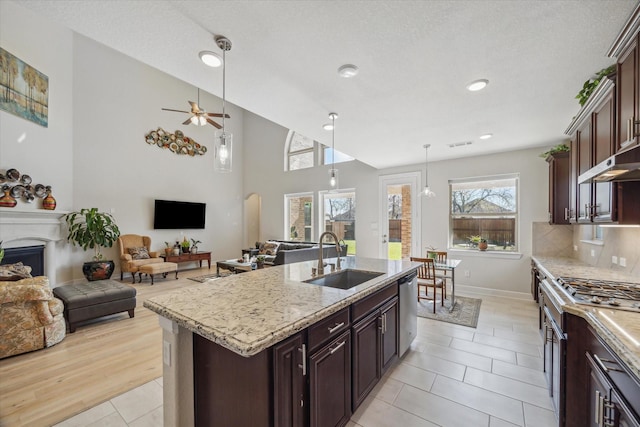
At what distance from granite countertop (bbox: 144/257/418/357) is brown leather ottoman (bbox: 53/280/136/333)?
2.48 metres

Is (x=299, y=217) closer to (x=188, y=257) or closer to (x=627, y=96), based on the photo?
(x=188, y=257)

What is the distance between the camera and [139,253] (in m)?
5.88

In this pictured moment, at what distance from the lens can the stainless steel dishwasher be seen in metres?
2.42

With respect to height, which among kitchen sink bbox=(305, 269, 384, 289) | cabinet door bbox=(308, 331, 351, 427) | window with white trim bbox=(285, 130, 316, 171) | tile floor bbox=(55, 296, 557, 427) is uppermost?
window with white trim bbox=(285, 130, 316, 171)

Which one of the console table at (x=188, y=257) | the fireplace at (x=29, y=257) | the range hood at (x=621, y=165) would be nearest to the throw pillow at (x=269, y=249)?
the console table at (x=188, y=257)

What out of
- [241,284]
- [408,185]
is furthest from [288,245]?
[241,284]

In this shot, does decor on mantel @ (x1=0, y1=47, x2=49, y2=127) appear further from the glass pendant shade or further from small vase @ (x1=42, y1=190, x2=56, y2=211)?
the glass pendant shade

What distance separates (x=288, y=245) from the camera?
655 cm

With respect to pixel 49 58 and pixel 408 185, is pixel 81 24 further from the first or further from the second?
pixel 408 185

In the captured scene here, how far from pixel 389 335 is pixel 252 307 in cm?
137

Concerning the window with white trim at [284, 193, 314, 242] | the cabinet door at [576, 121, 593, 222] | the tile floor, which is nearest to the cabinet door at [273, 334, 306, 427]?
the tile floor

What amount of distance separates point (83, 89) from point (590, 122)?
8.06 metres

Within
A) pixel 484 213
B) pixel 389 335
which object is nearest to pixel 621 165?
pixel 389 335

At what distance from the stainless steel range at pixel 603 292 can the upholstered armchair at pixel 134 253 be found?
667 cm
